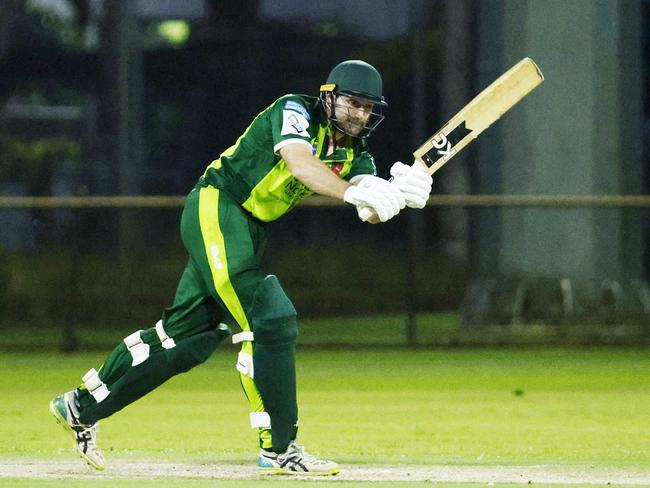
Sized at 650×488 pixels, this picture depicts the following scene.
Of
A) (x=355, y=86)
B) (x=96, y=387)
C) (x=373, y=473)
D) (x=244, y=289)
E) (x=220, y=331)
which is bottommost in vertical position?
(x=373, y=473)

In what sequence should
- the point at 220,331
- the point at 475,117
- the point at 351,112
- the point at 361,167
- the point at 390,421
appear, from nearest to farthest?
the point at 351,112, the point at 475,117, the point at 220,331, the point at 361,167, the point at 390,421

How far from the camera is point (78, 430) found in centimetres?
771

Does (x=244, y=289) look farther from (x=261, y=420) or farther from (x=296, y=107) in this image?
(x=296, y=107)

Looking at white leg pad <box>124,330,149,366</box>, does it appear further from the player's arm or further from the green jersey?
the player's arm

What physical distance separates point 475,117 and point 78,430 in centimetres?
226

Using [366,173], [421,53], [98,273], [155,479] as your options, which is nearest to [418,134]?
[421,53]

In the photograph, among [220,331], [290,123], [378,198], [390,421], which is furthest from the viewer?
[390,421]

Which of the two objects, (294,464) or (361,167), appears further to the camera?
(361,167)

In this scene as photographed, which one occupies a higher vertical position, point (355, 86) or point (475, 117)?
point (355, 86)

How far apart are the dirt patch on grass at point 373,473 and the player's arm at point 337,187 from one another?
112 cm

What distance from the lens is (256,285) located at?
7.43 meters

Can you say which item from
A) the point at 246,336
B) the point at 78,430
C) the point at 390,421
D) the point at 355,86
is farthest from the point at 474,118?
the point at 390,421

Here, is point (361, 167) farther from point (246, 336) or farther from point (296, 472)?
point (296, 472)

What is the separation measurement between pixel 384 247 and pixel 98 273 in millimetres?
2475
